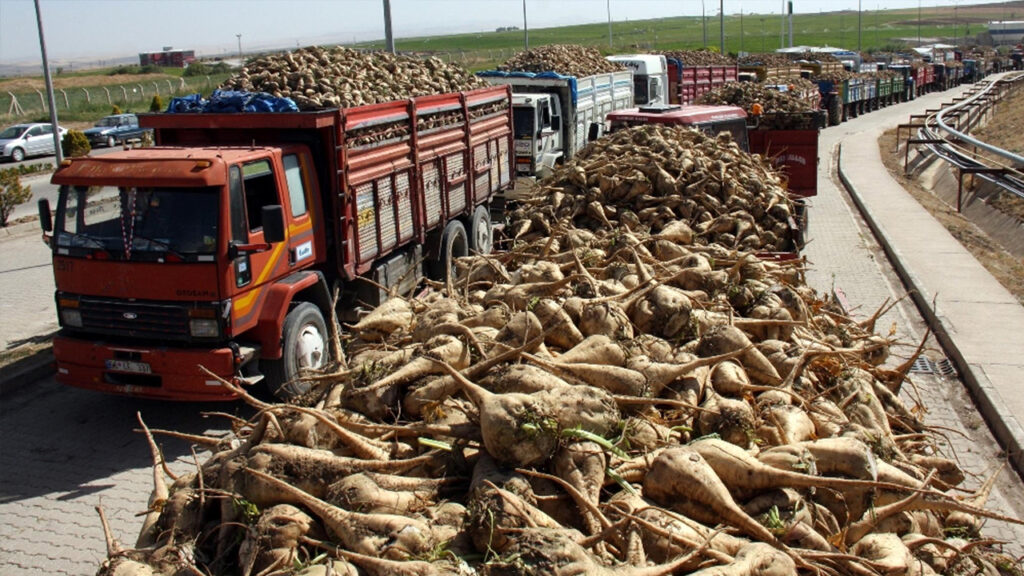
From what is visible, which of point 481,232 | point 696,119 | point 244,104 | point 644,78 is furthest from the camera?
point 644,78

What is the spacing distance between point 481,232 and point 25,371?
20.7ft

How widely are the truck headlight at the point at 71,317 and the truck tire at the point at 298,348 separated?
5.36 feet

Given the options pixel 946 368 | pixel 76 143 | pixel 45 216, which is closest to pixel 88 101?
pixel 76 143

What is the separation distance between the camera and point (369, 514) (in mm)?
3732

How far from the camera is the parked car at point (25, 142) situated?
2891 centimetres

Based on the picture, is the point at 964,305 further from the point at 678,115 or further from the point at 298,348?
the point at 298,348

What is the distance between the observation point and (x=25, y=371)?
9109 mm

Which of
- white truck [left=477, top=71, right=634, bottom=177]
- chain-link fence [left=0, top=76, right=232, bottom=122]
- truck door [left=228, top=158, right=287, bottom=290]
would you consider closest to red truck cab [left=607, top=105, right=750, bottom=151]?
white truck [left=477, top=71, right=634, bottom=177]

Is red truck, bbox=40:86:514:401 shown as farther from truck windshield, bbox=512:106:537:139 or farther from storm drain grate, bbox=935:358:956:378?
truck windshield, bbox=512:106:537:139

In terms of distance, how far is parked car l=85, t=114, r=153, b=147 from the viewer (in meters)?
30.5

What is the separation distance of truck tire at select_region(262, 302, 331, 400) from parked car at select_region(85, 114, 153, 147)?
24447 mm

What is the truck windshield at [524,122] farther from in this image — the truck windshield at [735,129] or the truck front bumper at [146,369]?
the truck front bumper at [146,369]

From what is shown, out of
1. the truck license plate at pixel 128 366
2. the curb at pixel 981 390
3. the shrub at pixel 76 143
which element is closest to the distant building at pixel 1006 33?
the shrub at pixel 76 143

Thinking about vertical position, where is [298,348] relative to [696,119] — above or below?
below
